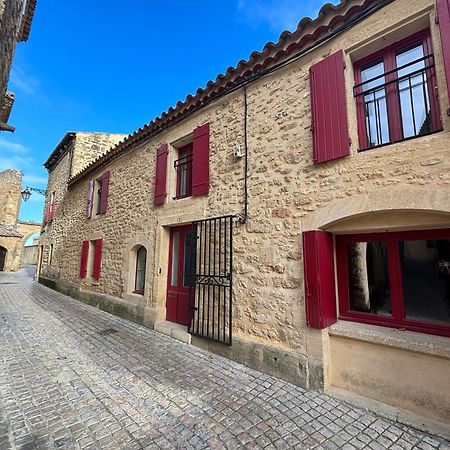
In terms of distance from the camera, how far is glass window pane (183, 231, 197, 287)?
4.89 metres

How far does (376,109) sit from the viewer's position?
3.13 m

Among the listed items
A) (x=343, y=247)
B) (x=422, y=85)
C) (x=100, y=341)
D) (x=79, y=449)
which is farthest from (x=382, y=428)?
(x=100, y=341)

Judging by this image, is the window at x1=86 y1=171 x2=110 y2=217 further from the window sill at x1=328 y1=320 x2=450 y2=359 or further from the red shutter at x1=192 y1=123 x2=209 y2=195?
the window sill at x1=328 y1=320 x2=450 y2=359

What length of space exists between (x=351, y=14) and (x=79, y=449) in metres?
5.30

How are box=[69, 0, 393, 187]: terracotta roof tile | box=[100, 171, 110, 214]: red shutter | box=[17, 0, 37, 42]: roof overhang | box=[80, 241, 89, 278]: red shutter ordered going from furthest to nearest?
1. box=[80, 241, 89, 278]: red shutter
2. box=[100, 171, 110, 214]: red shutter
3. box=[17, 0, 37, 42]: roof overhang
4. box=[69, 0, 393, 187]: terracotta roof tile

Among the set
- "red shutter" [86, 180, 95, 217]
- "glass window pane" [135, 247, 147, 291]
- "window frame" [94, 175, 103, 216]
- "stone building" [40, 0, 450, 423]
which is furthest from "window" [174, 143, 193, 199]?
"red shutter" [86, 180, 95, 217]

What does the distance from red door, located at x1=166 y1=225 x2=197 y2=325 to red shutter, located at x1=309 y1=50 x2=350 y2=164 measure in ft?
8.80

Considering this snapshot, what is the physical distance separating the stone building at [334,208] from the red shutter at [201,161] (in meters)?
0.03

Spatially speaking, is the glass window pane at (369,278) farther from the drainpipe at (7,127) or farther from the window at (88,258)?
the window at (88,258)

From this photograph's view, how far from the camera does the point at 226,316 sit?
13.6ft

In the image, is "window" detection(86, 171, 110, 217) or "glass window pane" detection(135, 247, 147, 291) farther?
"window" detection(86, 171, 110, 217)

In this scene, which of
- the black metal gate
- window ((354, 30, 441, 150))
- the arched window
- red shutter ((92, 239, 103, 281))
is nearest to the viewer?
window ((354, 30, 441, 150))

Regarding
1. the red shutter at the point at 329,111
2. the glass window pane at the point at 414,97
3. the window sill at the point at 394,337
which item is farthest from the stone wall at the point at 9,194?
the glass window pane at the point at 414,97

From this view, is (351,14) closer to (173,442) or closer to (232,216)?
(232,216)
